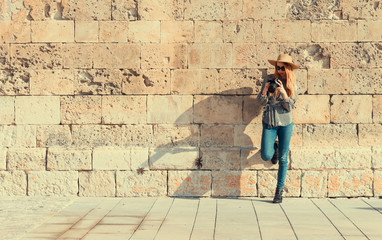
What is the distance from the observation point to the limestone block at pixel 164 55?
8.38 metres

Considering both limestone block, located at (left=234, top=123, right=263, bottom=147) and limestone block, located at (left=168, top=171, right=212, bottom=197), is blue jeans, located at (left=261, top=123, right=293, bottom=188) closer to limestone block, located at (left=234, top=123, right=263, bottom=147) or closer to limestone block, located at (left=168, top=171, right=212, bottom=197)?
limestone block, located at (left=234, top=123, right=263, bottom=147)

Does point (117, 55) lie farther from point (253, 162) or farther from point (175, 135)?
point (253, 162)

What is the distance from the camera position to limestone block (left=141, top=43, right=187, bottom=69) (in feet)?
27.5

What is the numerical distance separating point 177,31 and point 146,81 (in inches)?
34.8

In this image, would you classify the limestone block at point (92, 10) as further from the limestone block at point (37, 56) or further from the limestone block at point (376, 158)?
the limestone block at point (376, 158)

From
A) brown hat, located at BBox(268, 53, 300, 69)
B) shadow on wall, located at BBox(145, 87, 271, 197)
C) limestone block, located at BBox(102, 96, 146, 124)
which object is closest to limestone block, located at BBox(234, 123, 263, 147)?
shadow on wall, located at BBox(145, 87, 271, 197)

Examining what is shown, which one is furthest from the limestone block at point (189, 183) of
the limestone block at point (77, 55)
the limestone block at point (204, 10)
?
the limestone block at point (204, 10)

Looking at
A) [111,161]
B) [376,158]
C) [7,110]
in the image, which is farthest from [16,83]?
[376,158]

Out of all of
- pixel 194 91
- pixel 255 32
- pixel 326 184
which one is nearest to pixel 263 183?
pixel 326 184

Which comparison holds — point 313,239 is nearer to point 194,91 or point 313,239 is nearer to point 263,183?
point 263,183

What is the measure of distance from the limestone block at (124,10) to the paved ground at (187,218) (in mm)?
2725

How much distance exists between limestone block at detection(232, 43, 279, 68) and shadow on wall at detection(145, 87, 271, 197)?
38 centimetres

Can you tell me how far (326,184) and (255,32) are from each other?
2.47 m

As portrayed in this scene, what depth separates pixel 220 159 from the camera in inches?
324
